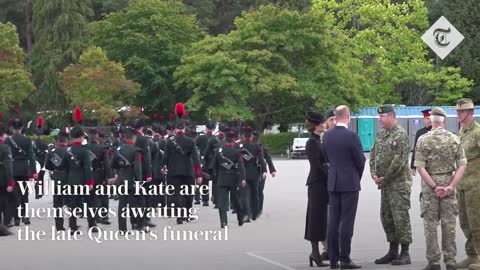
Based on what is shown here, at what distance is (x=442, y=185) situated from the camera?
466 inches

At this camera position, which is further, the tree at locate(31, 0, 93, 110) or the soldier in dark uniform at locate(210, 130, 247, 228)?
the tree at locate(31, 0, 93, 110)

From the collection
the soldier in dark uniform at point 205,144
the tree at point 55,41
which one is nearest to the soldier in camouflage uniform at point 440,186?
the soldier in dark uniform at point 205,144

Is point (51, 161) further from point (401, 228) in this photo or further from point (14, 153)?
point (401, 228)

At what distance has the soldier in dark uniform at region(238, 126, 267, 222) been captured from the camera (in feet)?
64.9

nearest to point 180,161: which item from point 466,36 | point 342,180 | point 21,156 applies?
point 21,156

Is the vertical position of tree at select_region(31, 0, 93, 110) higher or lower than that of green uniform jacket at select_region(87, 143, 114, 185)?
higher

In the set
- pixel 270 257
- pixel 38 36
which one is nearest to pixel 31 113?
pixel 38 36

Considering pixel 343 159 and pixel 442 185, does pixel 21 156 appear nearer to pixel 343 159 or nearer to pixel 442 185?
pixel 343 159

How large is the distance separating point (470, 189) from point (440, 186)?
529 mm

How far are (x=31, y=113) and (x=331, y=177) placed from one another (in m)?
68.6

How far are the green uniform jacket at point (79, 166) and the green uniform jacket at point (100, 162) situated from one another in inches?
29.2

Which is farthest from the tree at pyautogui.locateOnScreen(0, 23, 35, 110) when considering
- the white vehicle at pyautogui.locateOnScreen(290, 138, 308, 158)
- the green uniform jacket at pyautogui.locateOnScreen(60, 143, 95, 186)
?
the green uniform jacket at pyautogui.locateOnScreen(60, 143, 95, 186)

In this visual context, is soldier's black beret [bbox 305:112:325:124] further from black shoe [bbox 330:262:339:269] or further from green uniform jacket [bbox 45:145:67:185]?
green uniform jacket [bbox 45:145:67:185]

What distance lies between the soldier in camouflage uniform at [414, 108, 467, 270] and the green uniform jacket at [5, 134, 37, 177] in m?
9.23
